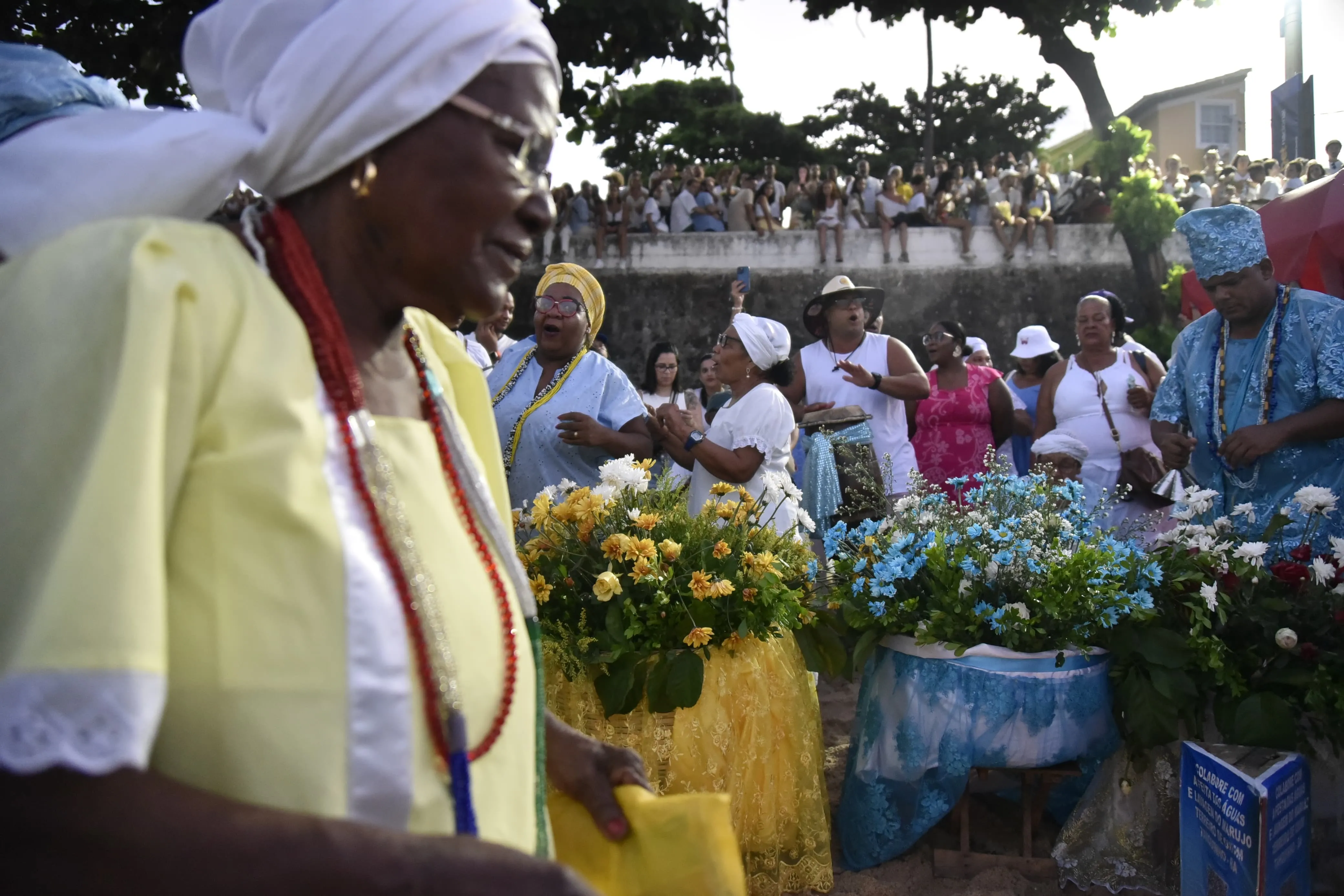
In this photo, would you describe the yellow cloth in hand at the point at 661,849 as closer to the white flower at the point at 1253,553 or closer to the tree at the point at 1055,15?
the white flower at the point at 1253,553

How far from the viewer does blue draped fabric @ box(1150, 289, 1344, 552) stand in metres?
4.07

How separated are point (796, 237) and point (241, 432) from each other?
19.0m

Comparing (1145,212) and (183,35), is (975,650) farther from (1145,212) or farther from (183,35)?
(1145,212)

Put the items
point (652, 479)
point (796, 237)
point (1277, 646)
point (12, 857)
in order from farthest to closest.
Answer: point (796, 237) → point (652, 479) → point (1277, 646) → point (12, 857)

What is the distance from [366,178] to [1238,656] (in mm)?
3180

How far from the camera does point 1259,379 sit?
14.1ft

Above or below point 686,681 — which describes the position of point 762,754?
below

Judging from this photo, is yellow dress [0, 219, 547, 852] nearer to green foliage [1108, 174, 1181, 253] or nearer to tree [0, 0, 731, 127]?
tree [0, 0, 731, 127]

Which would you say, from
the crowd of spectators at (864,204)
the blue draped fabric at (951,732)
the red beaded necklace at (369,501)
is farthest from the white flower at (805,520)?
the crowd of spectators at (864,204)

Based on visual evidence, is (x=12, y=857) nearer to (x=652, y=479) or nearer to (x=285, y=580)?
(x=285, y=580)

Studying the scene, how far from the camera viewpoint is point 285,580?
38.9 inches

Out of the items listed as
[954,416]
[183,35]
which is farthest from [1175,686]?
[183,35]

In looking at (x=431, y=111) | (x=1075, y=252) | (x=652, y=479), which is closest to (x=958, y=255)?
(x=1075, y=252)

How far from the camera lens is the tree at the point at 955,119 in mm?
32219
